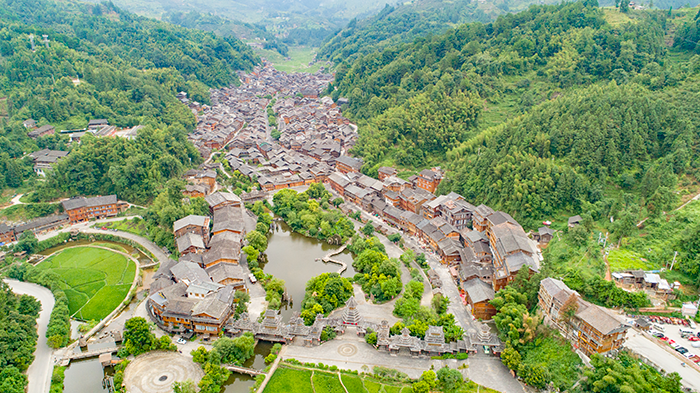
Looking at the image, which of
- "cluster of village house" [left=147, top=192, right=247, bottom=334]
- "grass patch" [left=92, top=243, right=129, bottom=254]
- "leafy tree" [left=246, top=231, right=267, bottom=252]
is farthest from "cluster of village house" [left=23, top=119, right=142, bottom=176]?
"leafy tree" [left=246, top=231, right=267, bottom=252]

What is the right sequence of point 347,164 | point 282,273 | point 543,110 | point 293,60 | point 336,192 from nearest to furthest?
point 282,273 → point 543,110 → point 336,192 → point 347,164 → point 293,60

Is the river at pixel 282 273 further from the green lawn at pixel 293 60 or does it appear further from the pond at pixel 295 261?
the green lawn at pixel 293 60

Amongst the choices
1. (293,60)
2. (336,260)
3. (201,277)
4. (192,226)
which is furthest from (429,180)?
(293,60)

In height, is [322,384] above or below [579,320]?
below

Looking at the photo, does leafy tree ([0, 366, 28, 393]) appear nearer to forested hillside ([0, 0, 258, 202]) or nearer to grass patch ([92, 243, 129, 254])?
grass patch ([92, 243, 129, 254])

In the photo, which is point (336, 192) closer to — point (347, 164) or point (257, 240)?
point (347, 164)

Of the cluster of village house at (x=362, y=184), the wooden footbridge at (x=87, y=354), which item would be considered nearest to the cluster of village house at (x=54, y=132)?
the cluster of village house at (x=362, y=184)
